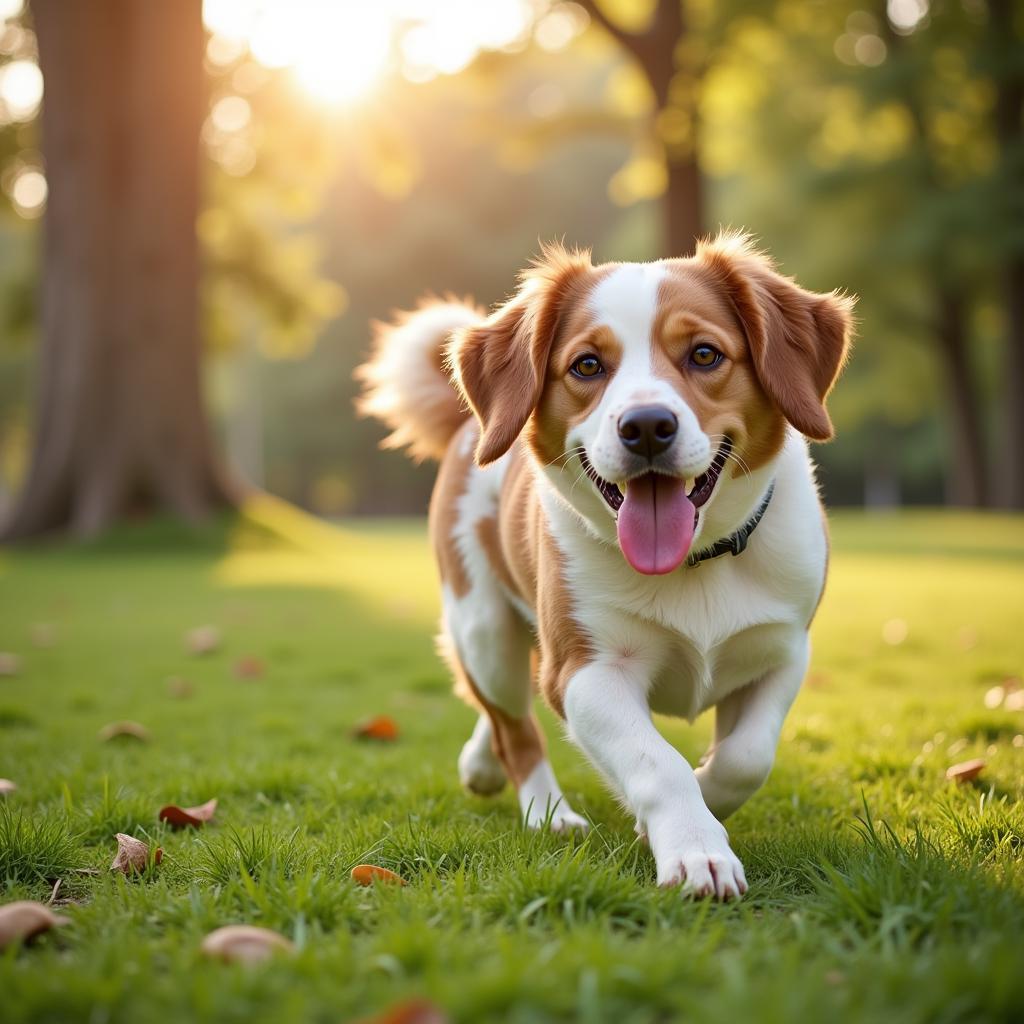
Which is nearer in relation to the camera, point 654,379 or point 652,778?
point 652,778

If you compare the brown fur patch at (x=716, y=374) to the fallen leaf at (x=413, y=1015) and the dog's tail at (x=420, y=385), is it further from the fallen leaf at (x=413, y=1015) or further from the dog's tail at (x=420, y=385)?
the fallen leaf at (x=413, y=1015)

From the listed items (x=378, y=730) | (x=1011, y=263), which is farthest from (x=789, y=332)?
(x=1011, y=263)

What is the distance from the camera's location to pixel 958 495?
87.2ft

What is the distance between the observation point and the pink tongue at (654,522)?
294cm

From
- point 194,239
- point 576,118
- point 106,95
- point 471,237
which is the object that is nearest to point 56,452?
point 194,239

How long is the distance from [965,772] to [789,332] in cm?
151

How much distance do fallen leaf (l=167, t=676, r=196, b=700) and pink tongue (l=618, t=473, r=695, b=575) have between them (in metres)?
3.78

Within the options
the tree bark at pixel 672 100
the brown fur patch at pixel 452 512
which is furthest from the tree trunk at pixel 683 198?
the brown fur patch at pixel 452 512

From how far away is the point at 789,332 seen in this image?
10.8 feet

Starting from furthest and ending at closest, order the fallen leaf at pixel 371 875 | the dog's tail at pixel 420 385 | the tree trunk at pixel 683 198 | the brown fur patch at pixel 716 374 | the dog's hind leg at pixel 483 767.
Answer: the tree trunk at pixel 683 198
the dog's tail at pixel 420 385
the dog's hind leg at pixel 483 767
the brown fur patch at pixel 716 374
the fallen leaf at pixel 371 875

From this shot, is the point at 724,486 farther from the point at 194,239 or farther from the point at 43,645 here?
the point at 194,239

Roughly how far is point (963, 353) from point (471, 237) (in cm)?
2402

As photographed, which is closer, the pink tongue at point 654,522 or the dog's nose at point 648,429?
→ the dog's nose at point 648,429

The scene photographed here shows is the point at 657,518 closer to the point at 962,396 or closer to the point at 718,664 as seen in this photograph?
the point at 718,664
